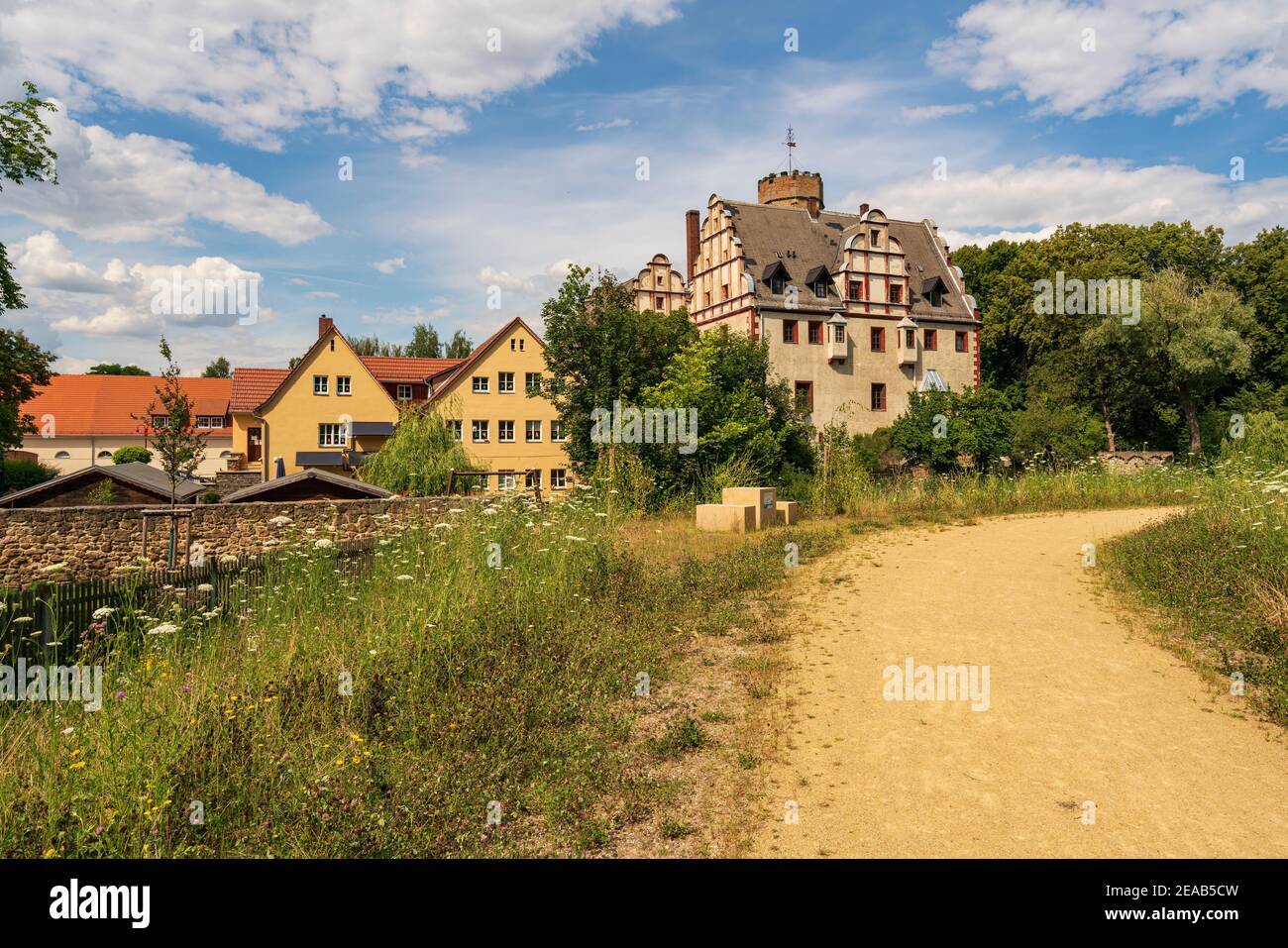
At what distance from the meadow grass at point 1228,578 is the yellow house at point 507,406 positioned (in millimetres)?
34415

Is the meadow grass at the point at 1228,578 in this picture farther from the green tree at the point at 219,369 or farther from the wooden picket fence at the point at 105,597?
the green tree at the point at 219,369

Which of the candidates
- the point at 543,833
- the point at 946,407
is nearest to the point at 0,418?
the point at 543,833

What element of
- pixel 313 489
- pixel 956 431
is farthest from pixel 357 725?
pixel 956 431

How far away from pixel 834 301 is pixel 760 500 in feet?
94.9

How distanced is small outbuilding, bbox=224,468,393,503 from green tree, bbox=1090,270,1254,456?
33247 millimetres

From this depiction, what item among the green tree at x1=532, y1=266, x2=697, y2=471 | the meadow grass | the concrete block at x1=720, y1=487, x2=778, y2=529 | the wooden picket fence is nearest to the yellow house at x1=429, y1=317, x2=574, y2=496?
the green tree at x1=532, y1=266, x2=697, y2=471

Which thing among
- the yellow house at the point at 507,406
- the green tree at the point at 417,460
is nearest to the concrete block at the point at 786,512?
the green tree at the point at 417,460

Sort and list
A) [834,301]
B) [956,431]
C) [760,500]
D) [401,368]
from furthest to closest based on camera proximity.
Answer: [401,368], [834,301], [956,431], [760,500]

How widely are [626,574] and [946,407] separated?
18300 millimetres

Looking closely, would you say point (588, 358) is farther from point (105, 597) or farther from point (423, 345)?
point (423, 345)

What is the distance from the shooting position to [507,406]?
45.1 m

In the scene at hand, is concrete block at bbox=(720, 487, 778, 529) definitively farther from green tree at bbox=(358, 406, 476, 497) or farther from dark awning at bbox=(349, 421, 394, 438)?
dark awning at bbox=(349, 421, 394, 438)

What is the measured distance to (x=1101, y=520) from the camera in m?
16.5
